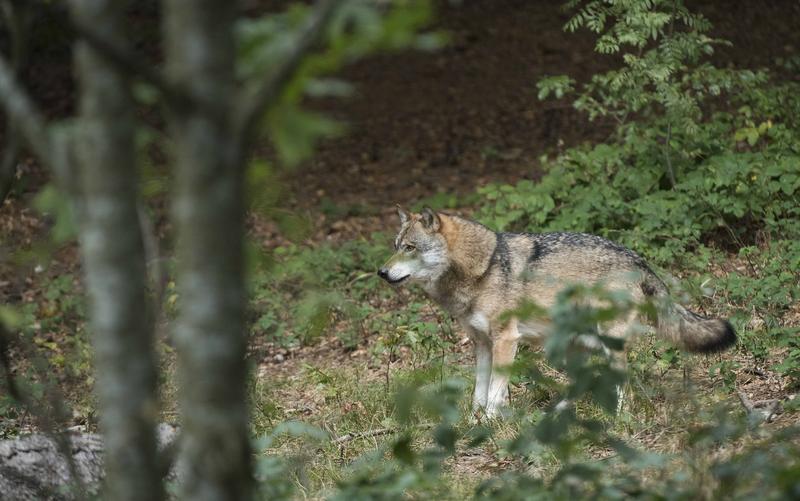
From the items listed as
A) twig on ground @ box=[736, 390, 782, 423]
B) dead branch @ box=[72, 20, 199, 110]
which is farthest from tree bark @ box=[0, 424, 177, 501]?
twig on ground @ box=[736, 390, 782, 423]

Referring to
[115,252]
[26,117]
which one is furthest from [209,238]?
[26,117]

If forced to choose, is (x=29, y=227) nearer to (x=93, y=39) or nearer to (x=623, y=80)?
(x=623, y=80)

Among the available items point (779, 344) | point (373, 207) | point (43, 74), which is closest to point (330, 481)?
point (779, 344)

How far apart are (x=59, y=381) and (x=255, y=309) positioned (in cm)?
221

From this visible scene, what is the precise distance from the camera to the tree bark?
17.4 feet

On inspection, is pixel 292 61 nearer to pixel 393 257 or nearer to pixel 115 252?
pixel 115 252

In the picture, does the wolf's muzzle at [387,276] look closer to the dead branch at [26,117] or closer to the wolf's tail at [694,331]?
the wolf's tail at [694,331]

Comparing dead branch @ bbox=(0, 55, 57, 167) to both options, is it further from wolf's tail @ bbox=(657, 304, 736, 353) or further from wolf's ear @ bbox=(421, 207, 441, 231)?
wolf's ear @ bbox=(421, 207, 441, 231)

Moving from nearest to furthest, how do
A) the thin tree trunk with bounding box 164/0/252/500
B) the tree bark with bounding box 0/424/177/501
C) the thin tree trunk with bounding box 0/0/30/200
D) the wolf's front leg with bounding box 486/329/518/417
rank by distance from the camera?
the thin tree trunk with bounding box 164/0/252/500
the thin tree trunk with bounding box 0/0/30/200
the tree bark with bounding box 0/424/177/501
the wolf's front leg with bounding box 486/329/518/417

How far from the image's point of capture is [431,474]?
3766 millimetres

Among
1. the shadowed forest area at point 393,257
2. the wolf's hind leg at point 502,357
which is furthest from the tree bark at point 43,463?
the wolf's hind leg at point 502,357

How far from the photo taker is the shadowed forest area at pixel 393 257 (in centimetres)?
268

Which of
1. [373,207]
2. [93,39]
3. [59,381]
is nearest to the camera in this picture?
[93,39]

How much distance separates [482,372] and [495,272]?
817 millimetres
